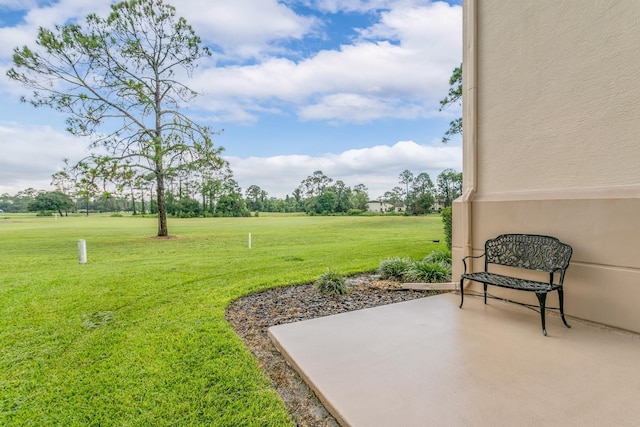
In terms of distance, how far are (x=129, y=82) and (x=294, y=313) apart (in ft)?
42.1

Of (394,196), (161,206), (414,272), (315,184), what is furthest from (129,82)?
(394,196)

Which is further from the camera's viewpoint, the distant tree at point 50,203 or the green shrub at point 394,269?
the distant tree at point 50,203

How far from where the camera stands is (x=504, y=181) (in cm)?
382

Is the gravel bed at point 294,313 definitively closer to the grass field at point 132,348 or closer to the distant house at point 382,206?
the grass field at point 132,348

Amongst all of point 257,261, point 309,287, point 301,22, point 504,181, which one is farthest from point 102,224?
point 504,181

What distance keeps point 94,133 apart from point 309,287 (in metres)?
12.2

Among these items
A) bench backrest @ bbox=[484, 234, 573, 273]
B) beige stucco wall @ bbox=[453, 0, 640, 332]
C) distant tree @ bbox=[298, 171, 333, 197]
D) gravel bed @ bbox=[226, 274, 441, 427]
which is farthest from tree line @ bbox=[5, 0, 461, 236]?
distant tree @ bbox=[298, 171, 333, 197]

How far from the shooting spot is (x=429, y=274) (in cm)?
495

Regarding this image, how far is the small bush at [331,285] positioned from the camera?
172 inches

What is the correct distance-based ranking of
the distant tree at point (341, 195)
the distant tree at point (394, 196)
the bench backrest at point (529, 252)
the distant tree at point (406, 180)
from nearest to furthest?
the bench backrest at point (529, 252)
the distant tree at point (406, 180)
the distant tree at point (394, 196)
the distant tree at point (341, 195)

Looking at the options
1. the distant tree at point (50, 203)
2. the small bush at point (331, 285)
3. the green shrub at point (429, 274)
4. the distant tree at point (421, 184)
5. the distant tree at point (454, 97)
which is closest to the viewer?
the small bush at point (331, 285)

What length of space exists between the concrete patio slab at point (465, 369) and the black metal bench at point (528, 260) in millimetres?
400

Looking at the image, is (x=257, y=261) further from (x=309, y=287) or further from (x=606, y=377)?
(x=606, y=377)

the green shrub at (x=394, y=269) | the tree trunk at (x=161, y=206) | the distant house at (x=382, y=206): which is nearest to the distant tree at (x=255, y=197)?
the distant house at (x=382, y=206)
